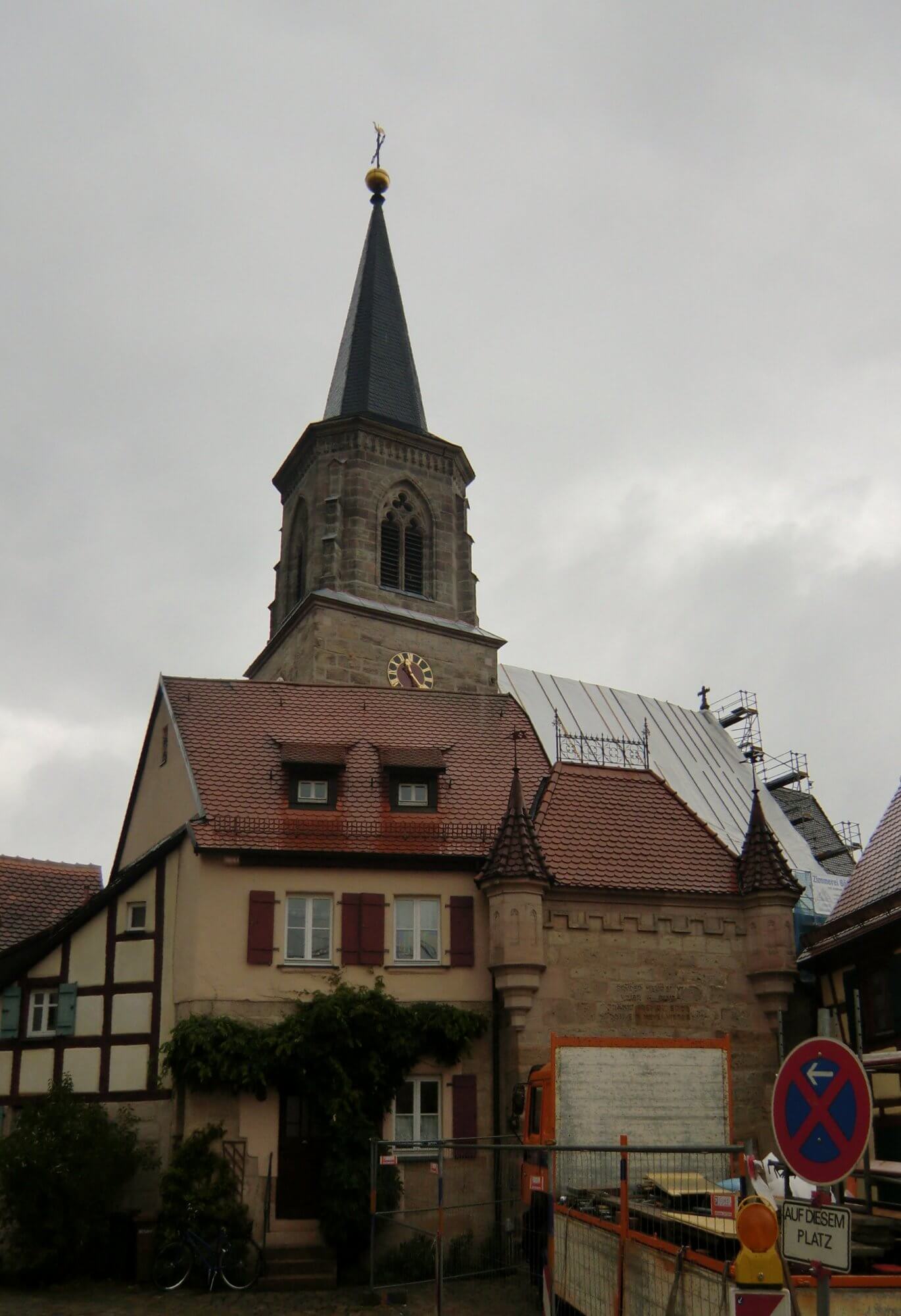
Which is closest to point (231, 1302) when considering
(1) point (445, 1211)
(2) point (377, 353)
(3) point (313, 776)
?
(1) point (445, 1211)

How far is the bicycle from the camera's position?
17.4 metres

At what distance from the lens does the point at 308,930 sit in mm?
20391

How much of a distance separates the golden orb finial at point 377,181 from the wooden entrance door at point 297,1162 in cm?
4027

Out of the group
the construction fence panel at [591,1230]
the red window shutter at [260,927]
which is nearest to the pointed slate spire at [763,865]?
the construction fence panel at [591,1230]

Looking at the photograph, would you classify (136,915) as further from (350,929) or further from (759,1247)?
(759,1247)

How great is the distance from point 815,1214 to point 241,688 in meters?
18.8

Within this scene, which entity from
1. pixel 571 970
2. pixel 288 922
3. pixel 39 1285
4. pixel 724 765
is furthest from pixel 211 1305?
pixel 724 765

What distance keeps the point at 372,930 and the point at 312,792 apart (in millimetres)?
2729

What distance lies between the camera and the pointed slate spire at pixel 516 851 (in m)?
20.3

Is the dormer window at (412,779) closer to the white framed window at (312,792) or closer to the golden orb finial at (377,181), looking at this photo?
the white framed window at (312,792)

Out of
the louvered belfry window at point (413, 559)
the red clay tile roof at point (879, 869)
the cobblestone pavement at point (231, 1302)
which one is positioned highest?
the louvered belfry window at point (413, 559)

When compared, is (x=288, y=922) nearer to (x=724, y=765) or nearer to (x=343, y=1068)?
(x=343, y=1068)

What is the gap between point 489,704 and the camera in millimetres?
25375

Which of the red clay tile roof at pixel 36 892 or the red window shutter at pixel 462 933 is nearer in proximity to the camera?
the red window shutter at pixel 462 933
